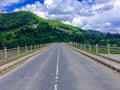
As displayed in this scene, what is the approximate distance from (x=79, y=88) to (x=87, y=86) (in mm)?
644

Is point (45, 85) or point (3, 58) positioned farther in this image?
point (3, 58)

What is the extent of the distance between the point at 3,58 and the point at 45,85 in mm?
12939

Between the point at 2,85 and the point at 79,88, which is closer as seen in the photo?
the point at 79,88

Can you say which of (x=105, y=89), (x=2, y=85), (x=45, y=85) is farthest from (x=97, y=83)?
(x=2, y=85)

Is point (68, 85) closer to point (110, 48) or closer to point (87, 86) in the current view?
point (87, 86)

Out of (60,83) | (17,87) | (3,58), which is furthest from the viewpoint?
(3,58)

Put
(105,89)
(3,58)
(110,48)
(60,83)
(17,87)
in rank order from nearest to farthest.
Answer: (105,89) → (17,87) → (60,83) → (3,58) → (110,48)

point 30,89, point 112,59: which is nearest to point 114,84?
point 30,89

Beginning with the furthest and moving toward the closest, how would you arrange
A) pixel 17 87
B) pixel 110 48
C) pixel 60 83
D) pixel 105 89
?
pixel 110 48 < pixel 60 83 < pixel 17 87 < pixel 105 89

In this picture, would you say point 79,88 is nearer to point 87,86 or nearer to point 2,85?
point 87,86

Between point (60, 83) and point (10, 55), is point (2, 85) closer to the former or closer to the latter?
point (60, 83)

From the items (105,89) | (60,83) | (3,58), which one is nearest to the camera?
(105,89)

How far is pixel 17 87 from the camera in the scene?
12016mm

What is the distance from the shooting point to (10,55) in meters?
27.8
